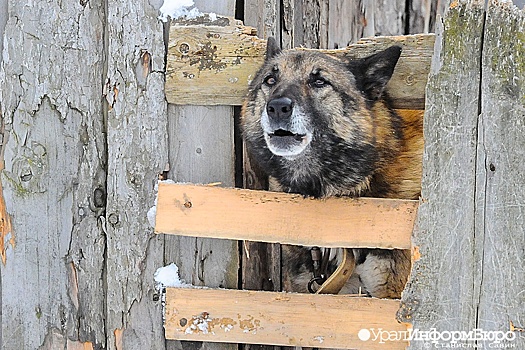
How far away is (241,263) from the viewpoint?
301 cm

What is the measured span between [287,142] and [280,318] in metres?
0.71

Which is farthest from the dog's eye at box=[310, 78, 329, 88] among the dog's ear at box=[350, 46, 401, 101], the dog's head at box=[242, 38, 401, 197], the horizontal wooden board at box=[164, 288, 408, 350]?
the horizontal wooden board at box=[164, 288, 408, 350]

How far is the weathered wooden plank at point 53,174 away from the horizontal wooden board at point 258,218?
1.28ft

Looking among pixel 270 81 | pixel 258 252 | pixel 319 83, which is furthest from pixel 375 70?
pixel 258 252

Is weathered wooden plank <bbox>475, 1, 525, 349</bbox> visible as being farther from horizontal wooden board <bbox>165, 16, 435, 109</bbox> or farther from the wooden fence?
the wooden fence

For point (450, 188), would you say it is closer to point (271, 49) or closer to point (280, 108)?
point (280, 108)

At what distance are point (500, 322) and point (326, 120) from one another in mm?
1047

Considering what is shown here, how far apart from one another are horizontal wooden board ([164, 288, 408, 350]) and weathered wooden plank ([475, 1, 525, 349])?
406 mm

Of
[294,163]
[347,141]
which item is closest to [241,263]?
[294,163]

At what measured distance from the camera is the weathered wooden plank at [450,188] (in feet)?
8.11

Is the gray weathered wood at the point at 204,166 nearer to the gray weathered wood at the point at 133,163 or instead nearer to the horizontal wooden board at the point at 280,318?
the gray weathered wood at the point at 133,163

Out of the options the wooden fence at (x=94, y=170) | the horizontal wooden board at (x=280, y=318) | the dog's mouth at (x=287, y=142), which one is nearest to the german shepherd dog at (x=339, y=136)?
the dog's mouth at (x=287, y=142)

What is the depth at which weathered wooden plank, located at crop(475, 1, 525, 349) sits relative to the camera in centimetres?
242

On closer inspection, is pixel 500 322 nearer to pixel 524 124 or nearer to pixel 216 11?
pixel 524 124
